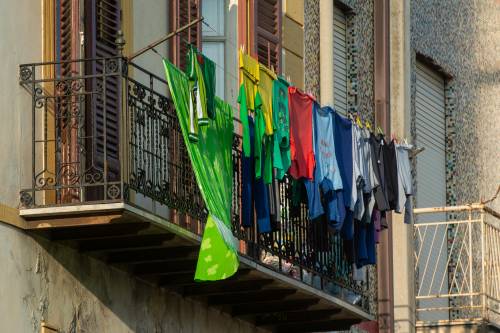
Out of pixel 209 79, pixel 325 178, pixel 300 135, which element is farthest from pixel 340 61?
pixel 209 79

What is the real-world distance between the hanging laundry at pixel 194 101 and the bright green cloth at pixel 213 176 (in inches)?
1.8

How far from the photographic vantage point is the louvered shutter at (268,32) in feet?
76.6

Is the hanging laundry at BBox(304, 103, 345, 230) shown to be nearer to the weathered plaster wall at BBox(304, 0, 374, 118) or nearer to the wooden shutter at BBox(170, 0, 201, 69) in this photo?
the wooden shutter at BBox(170, 0, 201, 69)

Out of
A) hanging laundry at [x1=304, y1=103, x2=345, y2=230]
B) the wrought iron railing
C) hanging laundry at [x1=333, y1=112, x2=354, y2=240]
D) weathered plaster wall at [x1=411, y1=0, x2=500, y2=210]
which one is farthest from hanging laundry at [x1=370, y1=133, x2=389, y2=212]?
weathered plaster wall at [x1=411, y1=0, x2=500, y2=210]

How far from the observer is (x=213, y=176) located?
19.8 meters

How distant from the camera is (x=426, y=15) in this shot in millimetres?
29422

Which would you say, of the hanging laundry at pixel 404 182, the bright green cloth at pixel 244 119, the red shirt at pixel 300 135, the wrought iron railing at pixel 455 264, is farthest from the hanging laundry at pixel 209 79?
the wrought iron railing at pixel 455 264

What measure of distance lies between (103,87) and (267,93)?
2.30m

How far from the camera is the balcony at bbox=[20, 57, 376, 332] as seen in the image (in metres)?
18.6

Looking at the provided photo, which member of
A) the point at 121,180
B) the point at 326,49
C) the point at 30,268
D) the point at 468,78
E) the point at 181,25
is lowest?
the point at 30,268

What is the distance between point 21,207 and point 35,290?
672mm

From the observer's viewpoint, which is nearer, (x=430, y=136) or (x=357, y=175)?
(x=357, y=175)

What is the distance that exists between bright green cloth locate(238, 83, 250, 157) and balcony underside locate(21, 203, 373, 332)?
96cm

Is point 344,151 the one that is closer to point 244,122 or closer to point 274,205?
point 274,205
